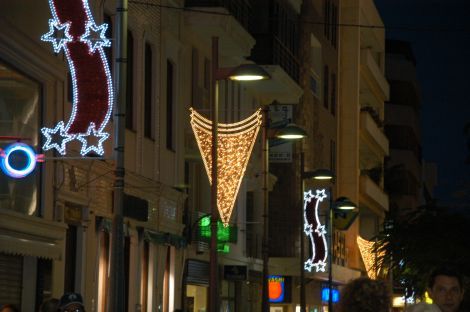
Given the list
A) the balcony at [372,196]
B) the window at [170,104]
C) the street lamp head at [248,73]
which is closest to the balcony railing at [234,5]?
the window at [170,104]

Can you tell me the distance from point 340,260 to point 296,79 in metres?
17.2

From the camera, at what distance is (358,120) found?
227ft

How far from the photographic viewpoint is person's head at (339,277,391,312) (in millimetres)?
9039

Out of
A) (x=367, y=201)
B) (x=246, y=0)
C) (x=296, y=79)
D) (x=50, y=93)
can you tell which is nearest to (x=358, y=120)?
(x=367, y=201)

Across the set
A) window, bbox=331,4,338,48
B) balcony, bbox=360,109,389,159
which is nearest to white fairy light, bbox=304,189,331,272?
window, bbox=331,4,338,48

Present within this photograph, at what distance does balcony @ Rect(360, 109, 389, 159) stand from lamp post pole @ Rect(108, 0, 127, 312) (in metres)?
52.3

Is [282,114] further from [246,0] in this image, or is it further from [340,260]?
[340,260]

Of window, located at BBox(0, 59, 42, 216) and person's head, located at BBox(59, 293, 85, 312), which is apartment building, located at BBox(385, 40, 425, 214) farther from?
person's head, located at BBox(59, 293, 85, 312)

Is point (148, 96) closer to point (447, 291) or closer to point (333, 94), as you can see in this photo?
point (447, 291)

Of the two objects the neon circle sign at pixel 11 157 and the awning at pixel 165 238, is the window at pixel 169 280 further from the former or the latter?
the neon circle sign at pixel 11 157

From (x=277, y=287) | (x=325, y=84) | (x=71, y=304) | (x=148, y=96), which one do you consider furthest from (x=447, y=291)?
(x=325, y=84)

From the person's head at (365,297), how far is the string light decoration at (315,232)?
4537 cm

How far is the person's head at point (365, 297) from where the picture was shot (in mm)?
9039

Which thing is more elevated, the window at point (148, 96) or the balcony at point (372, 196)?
the balcony at point (372, 196)
